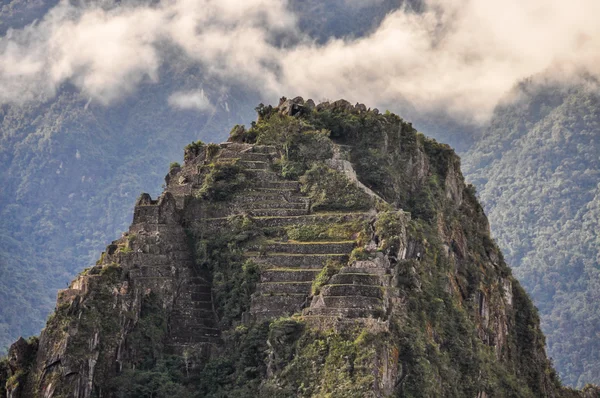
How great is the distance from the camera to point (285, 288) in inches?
3435

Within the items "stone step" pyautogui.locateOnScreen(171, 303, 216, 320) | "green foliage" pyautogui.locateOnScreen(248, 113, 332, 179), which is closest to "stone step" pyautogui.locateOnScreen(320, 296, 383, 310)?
"stone step" pyautogui.locateOnScreen(171, 303, 216, 320)

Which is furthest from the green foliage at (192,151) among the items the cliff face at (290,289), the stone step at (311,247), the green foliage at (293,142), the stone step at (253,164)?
the stone step at (311,247)

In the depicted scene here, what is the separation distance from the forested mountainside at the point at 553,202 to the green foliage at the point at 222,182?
204 ft

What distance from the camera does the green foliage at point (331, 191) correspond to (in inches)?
3713

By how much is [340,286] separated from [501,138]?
107543 mm

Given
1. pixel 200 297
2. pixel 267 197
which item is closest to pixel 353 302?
pixel 200 297

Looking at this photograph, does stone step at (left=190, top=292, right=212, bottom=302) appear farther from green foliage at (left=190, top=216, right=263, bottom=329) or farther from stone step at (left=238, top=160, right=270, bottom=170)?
stone step at (left=238, top=160, right=270, bottom=170)

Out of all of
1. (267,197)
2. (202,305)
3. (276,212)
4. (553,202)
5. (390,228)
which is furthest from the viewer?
(553,202)

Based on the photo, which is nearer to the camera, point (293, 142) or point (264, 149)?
point (264, 149)

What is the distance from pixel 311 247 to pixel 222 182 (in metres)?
9.17

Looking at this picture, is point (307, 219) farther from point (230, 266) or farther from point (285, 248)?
point (230, 266)

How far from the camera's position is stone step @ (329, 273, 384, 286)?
83.9 meters

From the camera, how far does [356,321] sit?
8156 cm

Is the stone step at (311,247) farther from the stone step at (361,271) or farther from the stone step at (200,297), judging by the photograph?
the stone step at (200,297)
